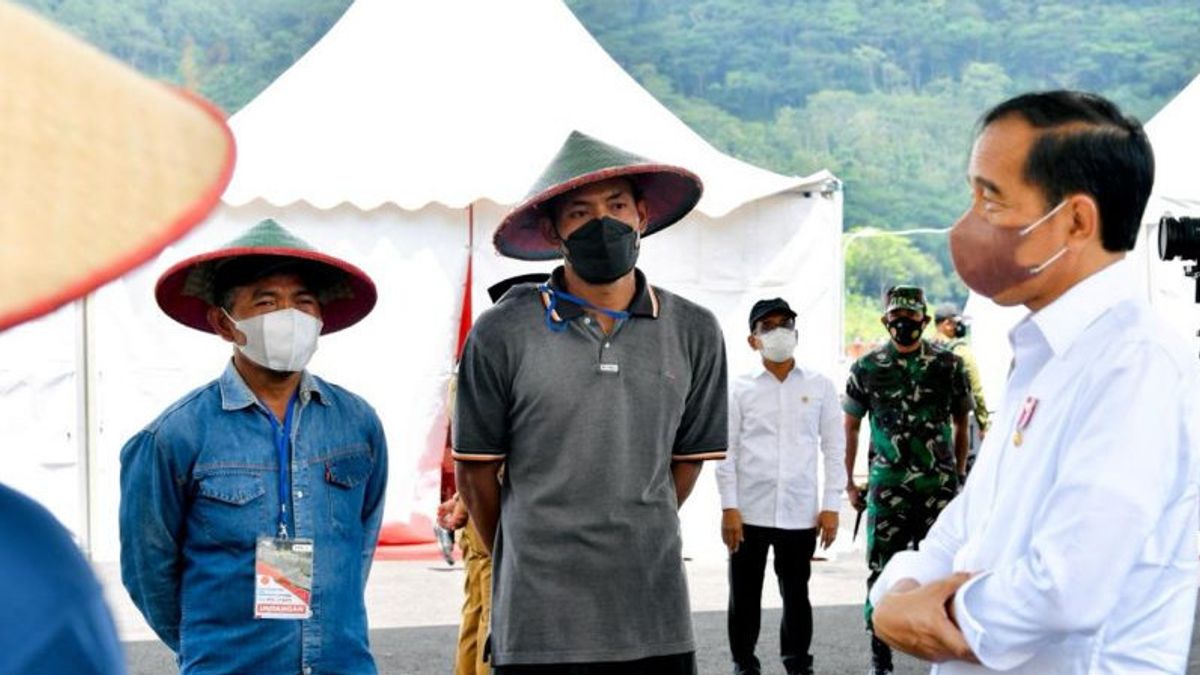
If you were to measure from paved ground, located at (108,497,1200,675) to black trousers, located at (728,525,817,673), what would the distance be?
0.97 feet

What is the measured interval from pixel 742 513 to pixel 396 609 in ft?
8.95

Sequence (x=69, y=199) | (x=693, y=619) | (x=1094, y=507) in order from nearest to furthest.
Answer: (x=69, y=199) → (x=1094, y=507) → (x=693, y=619)

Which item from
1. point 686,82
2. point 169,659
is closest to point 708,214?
point 169,659

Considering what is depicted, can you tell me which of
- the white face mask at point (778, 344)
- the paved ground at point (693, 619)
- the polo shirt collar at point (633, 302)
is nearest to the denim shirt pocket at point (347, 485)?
the polo shirt collar at point (633, 302)

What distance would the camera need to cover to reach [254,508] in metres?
3.84

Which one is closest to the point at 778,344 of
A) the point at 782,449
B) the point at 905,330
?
the point at 782,449

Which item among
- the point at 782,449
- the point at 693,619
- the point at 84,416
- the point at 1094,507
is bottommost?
the point at 693,619

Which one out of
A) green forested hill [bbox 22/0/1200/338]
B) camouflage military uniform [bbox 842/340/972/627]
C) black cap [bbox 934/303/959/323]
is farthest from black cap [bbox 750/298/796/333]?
green forested hill [bbox 22/0/1200/338]

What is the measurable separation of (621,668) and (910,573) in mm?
1417

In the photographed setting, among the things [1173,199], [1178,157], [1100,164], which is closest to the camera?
[1100,164]

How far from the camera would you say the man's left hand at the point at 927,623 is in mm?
2383

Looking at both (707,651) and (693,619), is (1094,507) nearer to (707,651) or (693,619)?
(707,651)

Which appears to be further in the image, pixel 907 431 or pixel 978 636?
pixel 907 431

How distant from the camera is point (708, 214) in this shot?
11.8 meters
